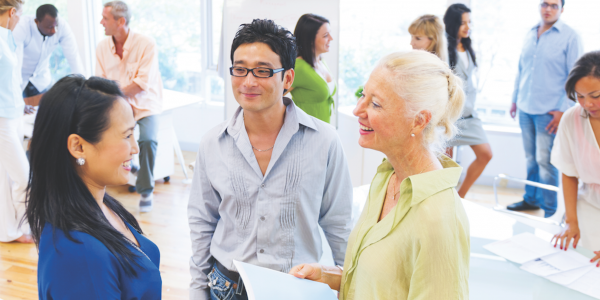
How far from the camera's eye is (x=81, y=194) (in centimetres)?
121

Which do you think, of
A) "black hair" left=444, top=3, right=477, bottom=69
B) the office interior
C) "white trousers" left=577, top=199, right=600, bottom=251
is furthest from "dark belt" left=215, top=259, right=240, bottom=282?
"black hair" left=444, top=3, right=477, bottom=69

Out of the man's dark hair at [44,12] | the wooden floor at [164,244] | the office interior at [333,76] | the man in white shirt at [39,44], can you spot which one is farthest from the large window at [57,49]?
the wooden floor at [164,244]

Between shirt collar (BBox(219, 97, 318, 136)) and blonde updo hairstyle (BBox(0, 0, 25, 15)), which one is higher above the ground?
blonde updo hairstyle (BBox(0, 0, 25, 15))

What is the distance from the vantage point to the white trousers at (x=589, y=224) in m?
2.19

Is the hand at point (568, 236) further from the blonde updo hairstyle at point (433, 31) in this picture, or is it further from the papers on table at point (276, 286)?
the blonde updo hairstyle at point (433, 31)

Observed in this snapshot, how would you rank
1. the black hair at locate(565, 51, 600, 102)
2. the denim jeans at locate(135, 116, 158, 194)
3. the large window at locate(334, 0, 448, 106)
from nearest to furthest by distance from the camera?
the black hair at locate(565, 51, 600, 102), the denim jeans at locate(135, 116, 158, 194), the large window at locate(334, 0, 448, 106)

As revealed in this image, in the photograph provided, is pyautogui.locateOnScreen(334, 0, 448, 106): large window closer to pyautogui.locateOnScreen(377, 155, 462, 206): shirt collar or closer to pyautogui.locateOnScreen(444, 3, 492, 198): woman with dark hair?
pyautogui.locateOnScreen(444, 3, 492, 198): woman with dark hair

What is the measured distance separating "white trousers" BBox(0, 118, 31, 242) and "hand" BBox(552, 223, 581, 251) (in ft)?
10.9

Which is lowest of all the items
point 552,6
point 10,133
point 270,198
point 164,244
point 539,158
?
point 164,244

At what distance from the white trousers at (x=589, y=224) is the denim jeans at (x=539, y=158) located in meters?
1.80

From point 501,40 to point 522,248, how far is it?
11.4 ft

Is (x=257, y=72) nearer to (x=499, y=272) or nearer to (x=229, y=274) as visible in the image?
(x=229, y=274)

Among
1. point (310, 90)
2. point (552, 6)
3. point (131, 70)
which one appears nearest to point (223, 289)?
point (310, 90)

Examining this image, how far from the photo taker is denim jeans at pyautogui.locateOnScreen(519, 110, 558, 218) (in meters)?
3.95
